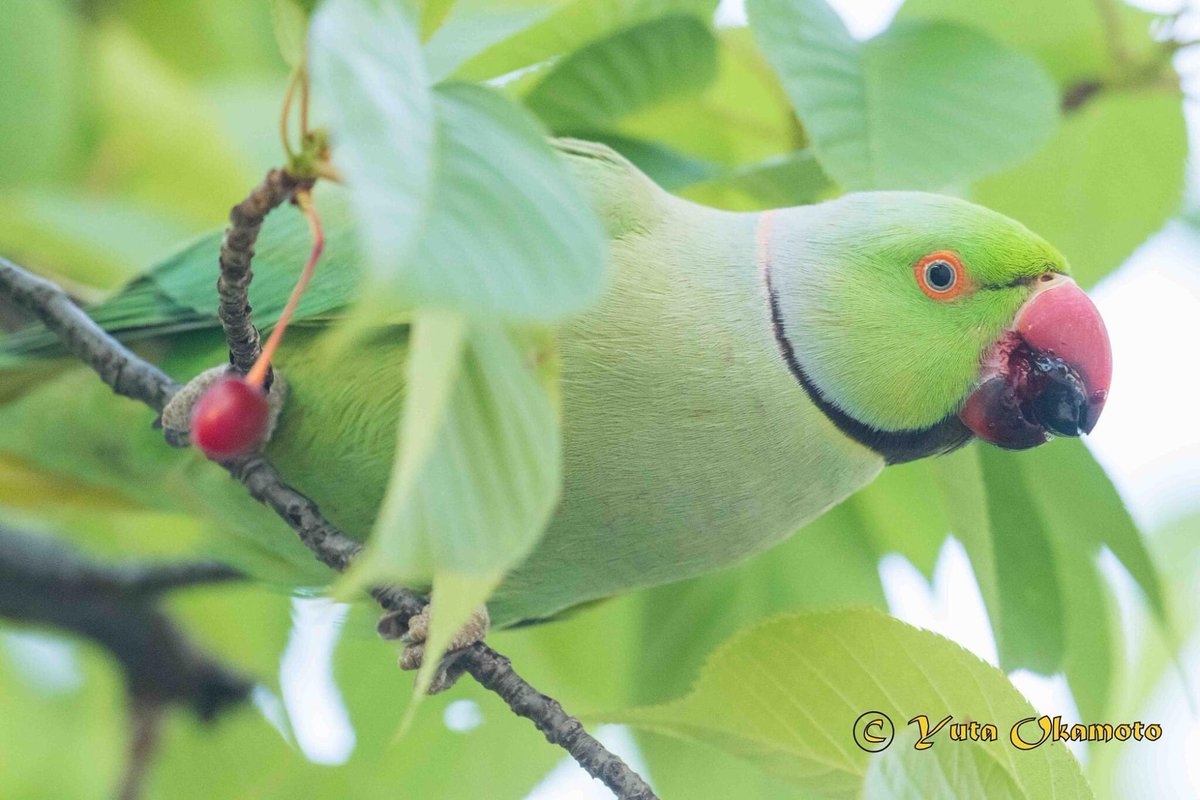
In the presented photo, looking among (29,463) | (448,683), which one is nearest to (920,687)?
(448,683)

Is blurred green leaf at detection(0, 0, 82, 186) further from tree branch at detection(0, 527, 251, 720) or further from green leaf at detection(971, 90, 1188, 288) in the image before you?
green leaf at detection(971, 90, 1188, 288)

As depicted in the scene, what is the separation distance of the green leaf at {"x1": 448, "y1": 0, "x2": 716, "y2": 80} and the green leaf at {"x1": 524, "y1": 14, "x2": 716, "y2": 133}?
0.14 ft

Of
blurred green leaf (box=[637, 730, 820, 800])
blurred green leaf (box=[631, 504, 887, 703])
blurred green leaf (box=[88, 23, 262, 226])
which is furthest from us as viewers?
blurred green leaf (box=[88, 23, 262, 226])

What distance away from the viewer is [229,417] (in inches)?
48.6

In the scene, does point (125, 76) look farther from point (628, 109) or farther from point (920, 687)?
point (920, 687)

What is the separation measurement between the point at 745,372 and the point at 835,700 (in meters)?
0.48

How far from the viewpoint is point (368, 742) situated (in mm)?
2246

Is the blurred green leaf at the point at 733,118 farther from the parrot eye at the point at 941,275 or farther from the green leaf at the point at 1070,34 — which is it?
the parrot eye at the point at 941,275

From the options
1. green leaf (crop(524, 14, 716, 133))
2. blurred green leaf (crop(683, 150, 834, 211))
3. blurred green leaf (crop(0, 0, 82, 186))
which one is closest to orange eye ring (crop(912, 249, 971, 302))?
blurred green leaf (crop(683, 150, 834, 211))

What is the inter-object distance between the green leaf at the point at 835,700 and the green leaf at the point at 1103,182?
102 centimetres

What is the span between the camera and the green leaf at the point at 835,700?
4.75 feet

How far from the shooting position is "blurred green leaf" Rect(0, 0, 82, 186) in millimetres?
2258

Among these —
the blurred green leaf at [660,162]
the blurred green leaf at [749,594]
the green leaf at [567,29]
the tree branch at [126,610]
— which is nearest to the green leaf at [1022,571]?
the blurred green leaf at [749,594]

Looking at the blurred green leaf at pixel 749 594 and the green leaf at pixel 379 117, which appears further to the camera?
the blurred green leaf at pixel 749 594
